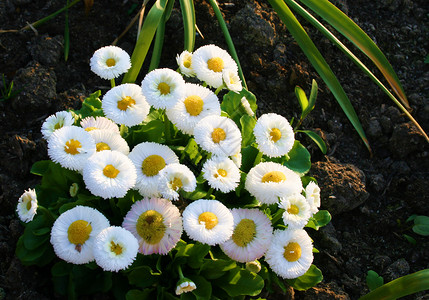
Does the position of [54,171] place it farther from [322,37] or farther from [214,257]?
[322,37]

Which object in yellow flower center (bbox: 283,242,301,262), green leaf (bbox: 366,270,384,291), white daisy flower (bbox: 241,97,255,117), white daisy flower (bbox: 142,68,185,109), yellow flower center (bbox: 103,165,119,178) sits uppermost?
white daisy flower (bbox: 142,68,185,109)

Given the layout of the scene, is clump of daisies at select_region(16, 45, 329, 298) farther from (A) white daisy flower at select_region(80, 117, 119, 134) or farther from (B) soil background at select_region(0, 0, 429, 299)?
(B) soil background at select_region(0, 0, 429, 299)

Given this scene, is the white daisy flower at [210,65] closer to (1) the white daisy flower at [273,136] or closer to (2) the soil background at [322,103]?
(1) the white daisy flower at [273,136]

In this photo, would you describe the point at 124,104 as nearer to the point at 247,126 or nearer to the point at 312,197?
the point at 247,126

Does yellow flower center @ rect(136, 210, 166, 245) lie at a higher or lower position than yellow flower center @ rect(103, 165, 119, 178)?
lower


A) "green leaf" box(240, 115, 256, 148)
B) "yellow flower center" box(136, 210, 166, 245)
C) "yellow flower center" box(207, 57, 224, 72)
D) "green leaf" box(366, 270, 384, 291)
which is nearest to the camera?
"yellow flower center" box(136, 210, 166, 245)

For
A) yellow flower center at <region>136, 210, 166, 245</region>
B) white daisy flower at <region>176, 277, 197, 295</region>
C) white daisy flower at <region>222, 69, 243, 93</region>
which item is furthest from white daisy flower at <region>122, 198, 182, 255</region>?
white daisy flower at <region>222, 69, 243, 93</region>

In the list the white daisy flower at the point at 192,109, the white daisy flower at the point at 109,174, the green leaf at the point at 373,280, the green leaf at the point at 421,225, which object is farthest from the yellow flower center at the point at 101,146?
the green leaf at the point at 421,225
